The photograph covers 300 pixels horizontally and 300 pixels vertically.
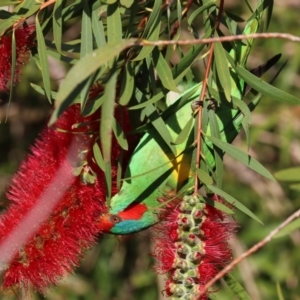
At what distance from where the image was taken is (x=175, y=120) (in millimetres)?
1822

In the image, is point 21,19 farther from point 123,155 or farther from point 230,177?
point 230,177

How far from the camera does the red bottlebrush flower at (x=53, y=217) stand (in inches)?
70.1

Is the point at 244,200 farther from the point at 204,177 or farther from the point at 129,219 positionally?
the point at 204,177

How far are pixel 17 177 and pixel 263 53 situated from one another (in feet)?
7.80

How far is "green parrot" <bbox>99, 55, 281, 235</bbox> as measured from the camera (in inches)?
69.6

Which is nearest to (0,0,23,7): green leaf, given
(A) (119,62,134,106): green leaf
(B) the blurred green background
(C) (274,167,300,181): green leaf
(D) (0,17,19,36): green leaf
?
(D) (0,17,19,36): green leaf

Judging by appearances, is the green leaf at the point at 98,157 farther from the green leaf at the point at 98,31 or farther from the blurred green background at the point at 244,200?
the blurred green background at the point at 244,200

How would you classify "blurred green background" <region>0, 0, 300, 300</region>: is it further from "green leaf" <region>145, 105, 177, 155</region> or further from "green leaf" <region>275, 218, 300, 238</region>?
"green leaf" <region>275, 218, 300, 238</region>

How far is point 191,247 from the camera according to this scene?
1601 millimetres

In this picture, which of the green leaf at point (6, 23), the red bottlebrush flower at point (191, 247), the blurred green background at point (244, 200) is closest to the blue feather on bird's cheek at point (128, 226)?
the red bottlebrush flower at point (191, 247)

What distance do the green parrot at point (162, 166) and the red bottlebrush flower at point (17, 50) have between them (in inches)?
12.7

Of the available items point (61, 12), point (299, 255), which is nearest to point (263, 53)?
point (299, 255)

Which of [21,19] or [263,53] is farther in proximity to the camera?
→ [263,53]

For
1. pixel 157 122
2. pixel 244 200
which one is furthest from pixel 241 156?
pixel 244 200
